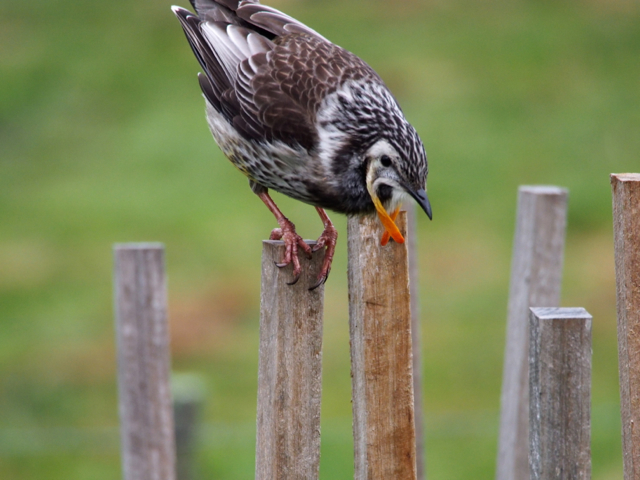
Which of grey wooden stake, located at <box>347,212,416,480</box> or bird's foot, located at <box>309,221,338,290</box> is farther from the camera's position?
bird's foot, located at <box>309,221,338,290</box>

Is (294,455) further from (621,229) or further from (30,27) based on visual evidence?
(30,27)

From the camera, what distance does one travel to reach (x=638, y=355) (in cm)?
244

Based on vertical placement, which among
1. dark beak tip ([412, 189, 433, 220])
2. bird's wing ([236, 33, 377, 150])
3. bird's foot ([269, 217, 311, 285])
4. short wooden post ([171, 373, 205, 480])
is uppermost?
bird's wing ([236, 33, 377, 150])

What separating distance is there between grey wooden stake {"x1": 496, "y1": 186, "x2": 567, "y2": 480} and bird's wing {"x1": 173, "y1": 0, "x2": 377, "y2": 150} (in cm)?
96

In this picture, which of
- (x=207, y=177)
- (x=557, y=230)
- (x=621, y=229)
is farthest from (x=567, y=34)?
(x=621, y=229)

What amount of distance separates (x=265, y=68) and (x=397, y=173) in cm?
91

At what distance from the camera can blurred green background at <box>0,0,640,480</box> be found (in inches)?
296

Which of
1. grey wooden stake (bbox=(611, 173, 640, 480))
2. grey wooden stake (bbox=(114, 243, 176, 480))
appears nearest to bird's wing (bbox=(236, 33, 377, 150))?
grey wooden stake (bbox=(114, 243, 176, 480))

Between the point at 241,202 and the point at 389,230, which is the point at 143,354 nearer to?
the point at 389,230

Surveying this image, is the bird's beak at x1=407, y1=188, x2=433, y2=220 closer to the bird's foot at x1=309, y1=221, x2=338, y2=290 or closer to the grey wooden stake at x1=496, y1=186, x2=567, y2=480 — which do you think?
the bird's foot at x1=309, y1=221, x2=338, y2=290

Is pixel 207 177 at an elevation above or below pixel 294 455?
above

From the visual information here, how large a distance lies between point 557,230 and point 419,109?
9099 millimetres

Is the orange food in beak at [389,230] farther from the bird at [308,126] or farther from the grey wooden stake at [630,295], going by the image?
the grey wooden stake at [630,295]

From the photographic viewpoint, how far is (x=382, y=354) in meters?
2.71
